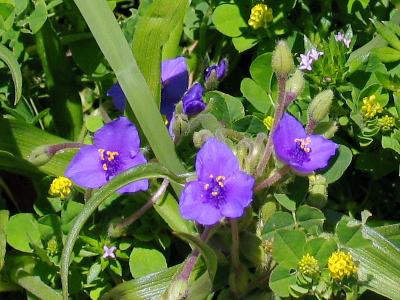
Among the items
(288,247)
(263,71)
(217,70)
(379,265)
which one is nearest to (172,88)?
(217,70)

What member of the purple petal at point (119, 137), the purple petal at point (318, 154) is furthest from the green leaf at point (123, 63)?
the purple petal at point (318, 154)

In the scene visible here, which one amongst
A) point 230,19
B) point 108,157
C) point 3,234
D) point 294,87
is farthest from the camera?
point 230,19

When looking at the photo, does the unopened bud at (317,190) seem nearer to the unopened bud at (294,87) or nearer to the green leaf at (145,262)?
the unopened bud at (294,87)

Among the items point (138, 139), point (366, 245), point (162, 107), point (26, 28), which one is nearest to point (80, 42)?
point (26, 28)

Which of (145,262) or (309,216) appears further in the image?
(145,262)

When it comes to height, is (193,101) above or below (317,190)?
above

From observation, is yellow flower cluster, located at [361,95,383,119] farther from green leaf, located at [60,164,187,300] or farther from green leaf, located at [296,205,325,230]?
green leaf, located at [60,164,187,300]

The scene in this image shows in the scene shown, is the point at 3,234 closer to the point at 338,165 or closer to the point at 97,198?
the point at 97,198
